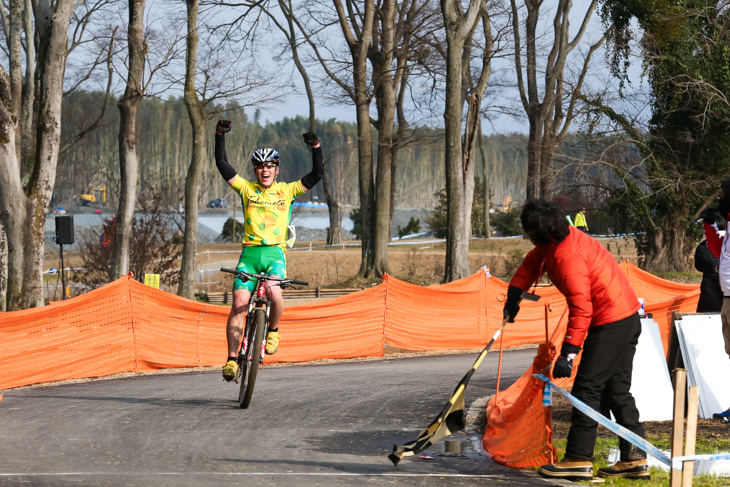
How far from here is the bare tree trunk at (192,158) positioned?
2652 cm

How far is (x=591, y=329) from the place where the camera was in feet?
20.1

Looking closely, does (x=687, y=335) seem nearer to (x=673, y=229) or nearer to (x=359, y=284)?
(x=359, y=284)

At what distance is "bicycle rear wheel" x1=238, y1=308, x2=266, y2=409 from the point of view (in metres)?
8.80

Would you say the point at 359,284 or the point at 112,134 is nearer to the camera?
the point at 359,284

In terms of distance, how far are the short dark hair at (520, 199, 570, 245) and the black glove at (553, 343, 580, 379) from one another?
2.26 feet

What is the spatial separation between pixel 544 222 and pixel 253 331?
382 centimetres

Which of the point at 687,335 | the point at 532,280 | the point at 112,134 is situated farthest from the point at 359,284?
the point at 112,134

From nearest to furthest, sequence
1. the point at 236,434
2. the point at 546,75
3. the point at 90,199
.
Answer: the point at 236,434 → the point at 546,75 → the point at 90,199

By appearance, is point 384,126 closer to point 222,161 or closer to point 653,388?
point 222,161

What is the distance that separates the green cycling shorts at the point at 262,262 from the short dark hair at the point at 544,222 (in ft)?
11.5

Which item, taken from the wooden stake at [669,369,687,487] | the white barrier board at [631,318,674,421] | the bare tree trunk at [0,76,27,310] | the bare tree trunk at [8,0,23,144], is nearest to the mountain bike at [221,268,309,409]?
the white barrier board at [631,318,674,421]

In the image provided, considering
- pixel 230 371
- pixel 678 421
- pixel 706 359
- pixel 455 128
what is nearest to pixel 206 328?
pixel 230 371

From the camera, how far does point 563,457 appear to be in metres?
6.41

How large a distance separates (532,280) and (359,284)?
80.0 feet
